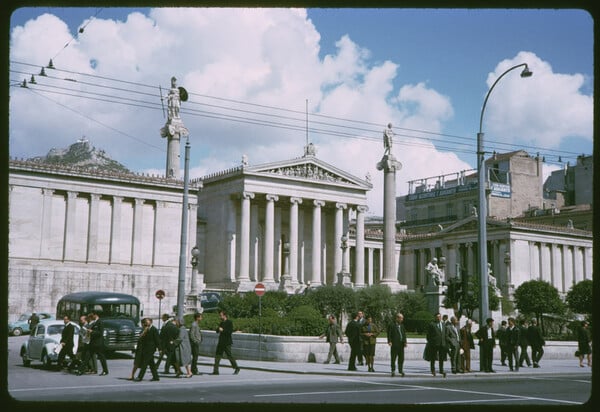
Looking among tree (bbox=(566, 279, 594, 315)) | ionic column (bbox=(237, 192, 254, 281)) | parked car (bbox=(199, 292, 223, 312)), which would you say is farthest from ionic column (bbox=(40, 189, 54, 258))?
tree (bbox=(566, 279, 594, 315))

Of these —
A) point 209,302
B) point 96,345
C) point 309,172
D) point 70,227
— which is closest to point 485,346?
point 96,345

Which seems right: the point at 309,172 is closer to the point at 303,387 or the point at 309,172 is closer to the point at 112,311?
the point at 112,311

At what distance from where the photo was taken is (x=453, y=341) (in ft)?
75.6

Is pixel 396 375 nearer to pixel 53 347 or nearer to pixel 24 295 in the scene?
pixel 53 347

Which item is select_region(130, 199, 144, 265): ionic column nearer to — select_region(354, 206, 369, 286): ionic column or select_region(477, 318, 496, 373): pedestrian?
select_region(354, 206, 369, 286): ionic column

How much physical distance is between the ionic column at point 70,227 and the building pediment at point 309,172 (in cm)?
1907

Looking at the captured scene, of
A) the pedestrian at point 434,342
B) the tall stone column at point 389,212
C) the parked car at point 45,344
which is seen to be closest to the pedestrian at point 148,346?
the parked car at point 45,344

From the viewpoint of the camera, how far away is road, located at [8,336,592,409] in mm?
14562

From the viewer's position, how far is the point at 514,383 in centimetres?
2089

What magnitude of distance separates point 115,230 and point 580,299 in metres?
42.5

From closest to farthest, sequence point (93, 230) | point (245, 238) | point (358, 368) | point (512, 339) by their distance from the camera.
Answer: point (358, 368)
point (512, 339)
point (93, 230)
point (245, 238)

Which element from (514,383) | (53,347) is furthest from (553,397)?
(53,347)

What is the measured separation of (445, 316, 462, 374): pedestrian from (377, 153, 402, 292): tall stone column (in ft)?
128

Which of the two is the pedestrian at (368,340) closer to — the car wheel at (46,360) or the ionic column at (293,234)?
the car wheel at (46,360)
